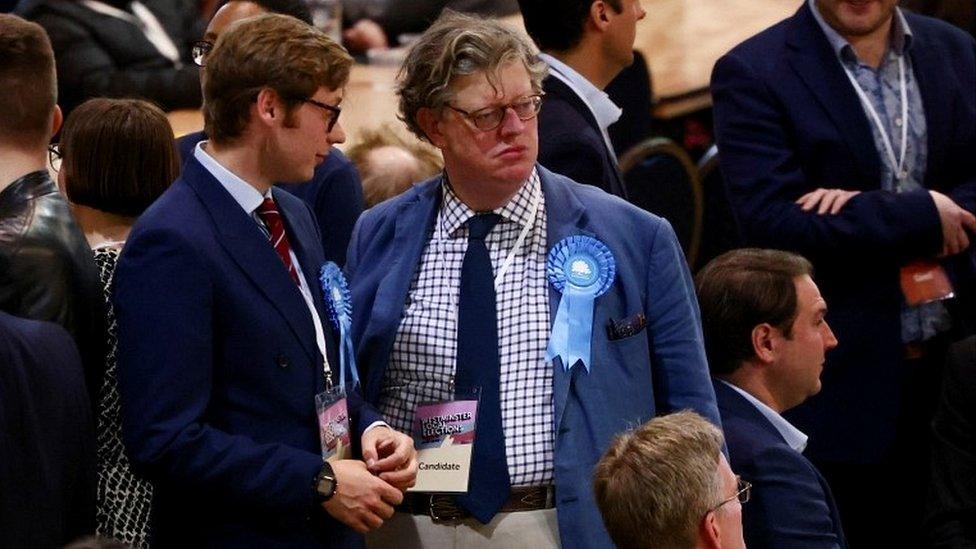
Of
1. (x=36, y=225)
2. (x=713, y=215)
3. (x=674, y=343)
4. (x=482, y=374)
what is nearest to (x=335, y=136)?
(x=482, y=374)

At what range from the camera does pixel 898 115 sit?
456 centimetres

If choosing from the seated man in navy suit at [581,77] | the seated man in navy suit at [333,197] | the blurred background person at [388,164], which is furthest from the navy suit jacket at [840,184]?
the seated man in navy suit at [333,197]

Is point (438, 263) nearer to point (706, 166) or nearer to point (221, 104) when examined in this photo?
point (221, 104)

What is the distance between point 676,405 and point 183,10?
405 centimetres

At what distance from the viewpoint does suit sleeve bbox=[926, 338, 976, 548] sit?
450cm

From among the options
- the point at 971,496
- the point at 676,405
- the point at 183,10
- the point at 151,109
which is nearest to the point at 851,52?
the point at 971,496

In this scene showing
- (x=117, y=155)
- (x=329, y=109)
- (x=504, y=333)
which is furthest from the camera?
(x=117, y=155)

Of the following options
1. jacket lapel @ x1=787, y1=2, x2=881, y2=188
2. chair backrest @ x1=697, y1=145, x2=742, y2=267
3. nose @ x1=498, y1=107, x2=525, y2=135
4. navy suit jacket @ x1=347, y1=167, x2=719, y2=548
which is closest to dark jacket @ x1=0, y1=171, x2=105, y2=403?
navy suit jacket @ x1=347, y1=167, x2=719, y2=548

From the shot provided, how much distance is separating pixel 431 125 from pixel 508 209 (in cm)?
22

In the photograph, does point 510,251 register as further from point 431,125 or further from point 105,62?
point 105,62

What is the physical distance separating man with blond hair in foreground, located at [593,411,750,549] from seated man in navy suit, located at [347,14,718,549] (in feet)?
0.85

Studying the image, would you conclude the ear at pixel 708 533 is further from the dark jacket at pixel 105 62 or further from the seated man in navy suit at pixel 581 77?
the dark jacket at pixel 105 62

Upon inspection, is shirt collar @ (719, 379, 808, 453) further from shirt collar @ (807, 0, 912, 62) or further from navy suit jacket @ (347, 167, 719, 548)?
shirt collar @ (807, 0, 912, 62)

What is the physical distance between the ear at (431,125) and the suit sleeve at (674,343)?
455mm
